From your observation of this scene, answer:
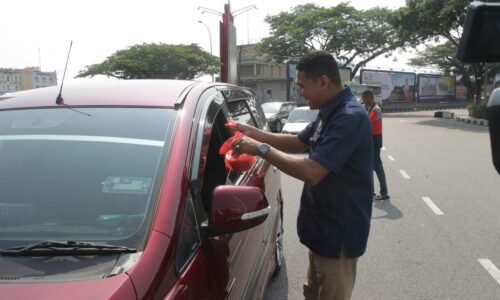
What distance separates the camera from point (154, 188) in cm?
198

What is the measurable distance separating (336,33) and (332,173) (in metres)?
45.9

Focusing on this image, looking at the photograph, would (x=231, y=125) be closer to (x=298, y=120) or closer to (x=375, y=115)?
(x=375, y=115)

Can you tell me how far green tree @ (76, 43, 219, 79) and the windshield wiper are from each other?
4440cm

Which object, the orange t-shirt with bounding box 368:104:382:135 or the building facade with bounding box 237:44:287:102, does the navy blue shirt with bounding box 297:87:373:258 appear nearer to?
the orange t-shirt with bounding box 368:104:382:135

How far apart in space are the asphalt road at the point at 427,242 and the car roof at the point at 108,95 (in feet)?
7.01

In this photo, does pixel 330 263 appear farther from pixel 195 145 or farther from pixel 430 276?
pixel 430 276

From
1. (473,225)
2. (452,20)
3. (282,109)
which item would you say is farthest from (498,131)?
(452,20)

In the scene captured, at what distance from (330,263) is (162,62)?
46.9 m

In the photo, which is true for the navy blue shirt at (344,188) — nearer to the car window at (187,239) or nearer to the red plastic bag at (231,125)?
the red plastic bag at (231,125)

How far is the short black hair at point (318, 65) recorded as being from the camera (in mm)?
2588

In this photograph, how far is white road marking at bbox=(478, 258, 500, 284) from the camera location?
4.36 m

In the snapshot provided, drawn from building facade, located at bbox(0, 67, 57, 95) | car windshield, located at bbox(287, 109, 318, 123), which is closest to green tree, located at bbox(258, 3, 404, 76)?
car windshield, located at bbox(287, 109, 318, 123)

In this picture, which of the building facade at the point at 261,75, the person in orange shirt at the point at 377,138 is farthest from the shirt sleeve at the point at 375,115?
the building facade at the point at 261,75

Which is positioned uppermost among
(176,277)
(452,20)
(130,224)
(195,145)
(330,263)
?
(452,20)
